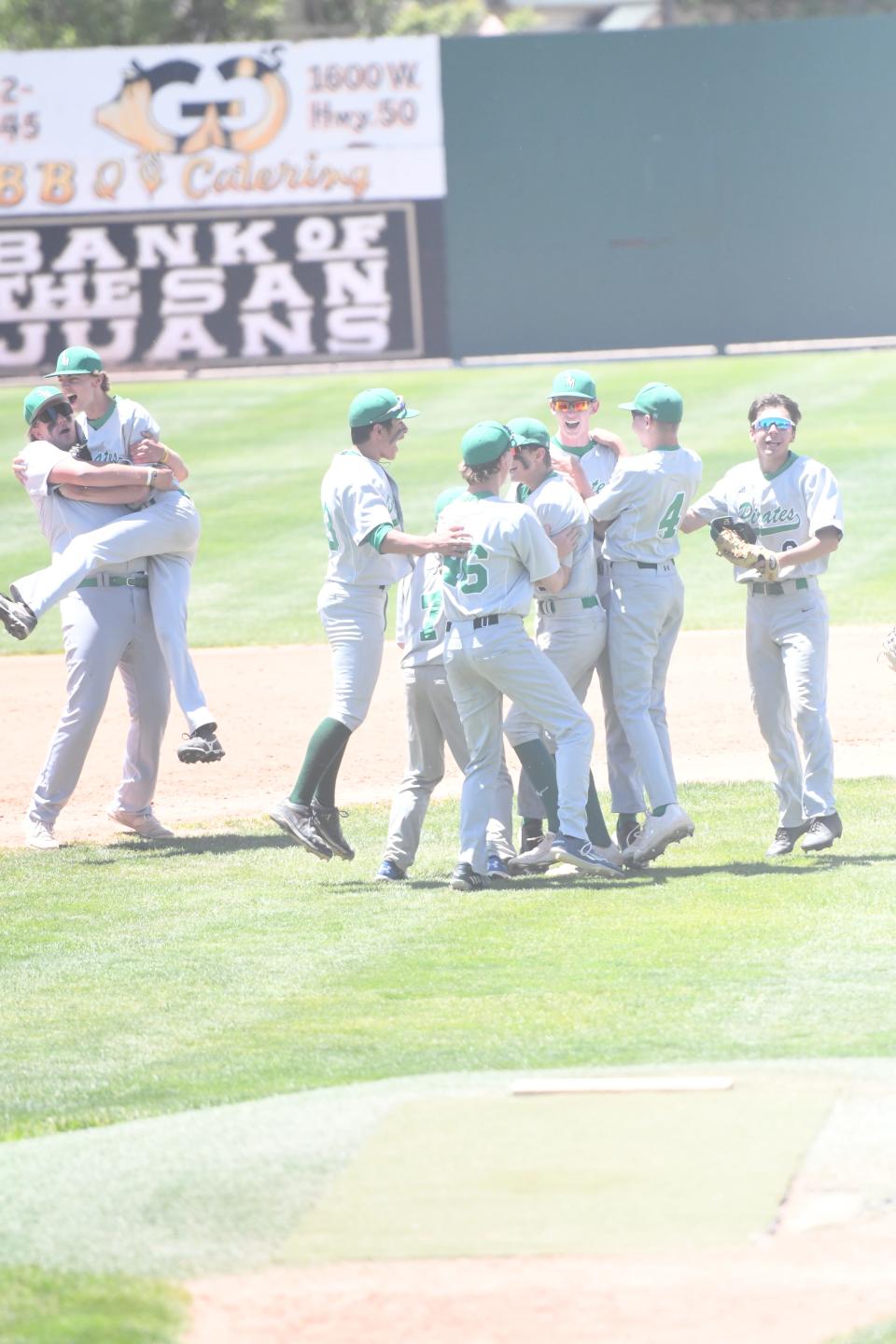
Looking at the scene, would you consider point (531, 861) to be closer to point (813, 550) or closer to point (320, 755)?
point (320, 755)

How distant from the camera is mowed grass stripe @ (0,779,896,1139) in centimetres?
558

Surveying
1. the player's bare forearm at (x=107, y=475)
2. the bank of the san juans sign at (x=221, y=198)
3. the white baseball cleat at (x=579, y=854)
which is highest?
the bank of the san juans sign at (x=221, y=198)

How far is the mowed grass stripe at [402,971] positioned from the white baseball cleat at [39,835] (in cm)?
24

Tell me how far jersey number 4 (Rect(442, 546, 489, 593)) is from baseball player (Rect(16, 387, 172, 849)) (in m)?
1.86

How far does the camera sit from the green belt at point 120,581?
8836mm

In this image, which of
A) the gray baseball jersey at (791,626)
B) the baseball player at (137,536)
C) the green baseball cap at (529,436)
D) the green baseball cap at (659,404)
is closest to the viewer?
the green baseball cap at (529,436)

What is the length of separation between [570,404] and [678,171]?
18.5 metres

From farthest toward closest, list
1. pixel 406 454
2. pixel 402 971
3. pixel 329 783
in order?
pixel 406 454, pixel 329 783, pixel 402 971

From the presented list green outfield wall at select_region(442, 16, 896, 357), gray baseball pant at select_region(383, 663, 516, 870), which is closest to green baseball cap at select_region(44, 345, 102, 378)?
gray baseball pant at select_region(383, 663, 516, 870)

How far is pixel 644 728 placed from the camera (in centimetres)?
773

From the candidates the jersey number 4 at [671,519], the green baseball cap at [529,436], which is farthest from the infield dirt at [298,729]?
the green baseball cap at [529,436]

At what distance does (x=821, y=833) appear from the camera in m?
7.91

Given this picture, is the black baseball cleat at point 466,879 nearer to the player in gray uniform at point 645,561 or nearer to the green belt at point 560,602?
the player in gray uniform at point 645,561

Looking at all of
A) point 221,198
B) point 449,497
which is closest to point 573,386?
point 449,497
